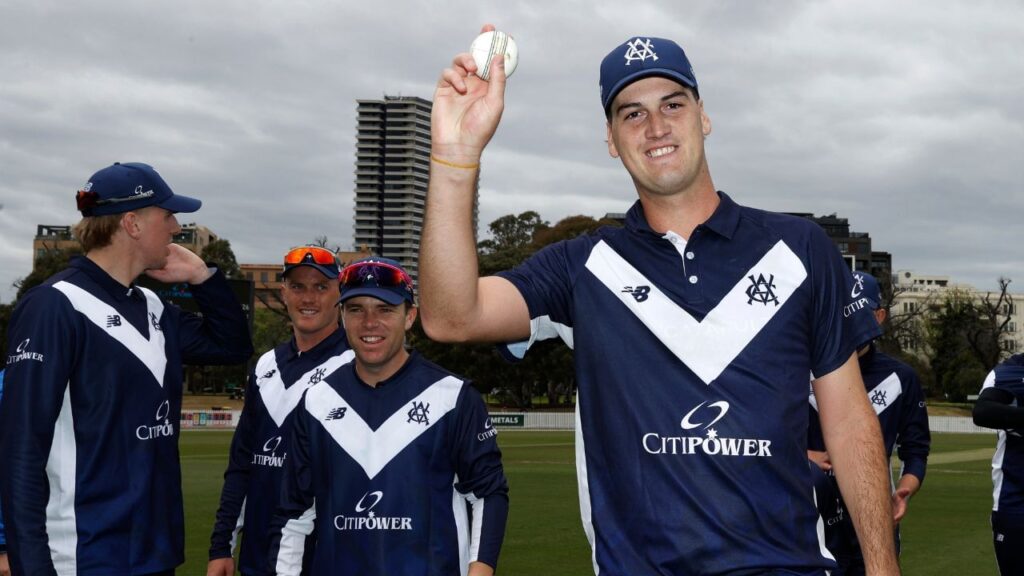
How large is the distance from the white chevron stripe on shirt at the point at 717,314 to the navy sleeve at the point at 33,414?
2.81m

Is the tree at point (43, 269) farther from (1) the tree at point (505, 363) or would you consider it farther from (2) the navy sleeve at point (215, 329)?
(2) the navy sleeve at point (215, 329)

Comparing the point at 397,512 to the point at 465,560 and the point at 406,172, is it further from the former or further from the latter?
the point at 406,172

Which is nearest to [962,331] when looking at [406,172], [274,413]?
[274,413]

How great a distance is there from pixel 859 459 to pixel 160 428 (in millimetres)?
3570

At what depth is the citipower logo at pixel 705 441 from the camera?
3080 millimetres

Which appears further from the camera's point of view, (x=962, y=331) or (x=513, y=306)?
(x=962, y=331)

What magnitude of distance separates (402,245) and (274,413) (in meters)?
185

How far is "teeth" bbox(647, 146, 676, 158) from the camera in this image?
3.41 m

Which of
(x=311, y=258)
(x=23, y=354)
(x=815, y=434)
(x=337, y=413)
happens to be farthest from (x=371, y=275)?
(x=815, y=434)

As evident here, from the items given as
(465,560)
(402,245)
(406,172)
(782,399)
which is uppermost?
(406,172)

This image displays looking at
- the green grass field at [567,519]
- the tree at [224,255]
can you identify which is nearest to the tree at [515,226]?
the tree at [224,255]

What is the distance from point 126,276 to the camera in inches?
208

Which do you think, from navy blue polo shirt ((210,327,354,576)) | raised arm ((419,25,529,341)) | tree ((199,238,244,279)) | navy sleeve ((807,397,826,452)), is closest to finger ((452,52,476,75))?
raised arm ((419,25,529,341))

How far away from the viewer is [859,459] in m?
3.27
